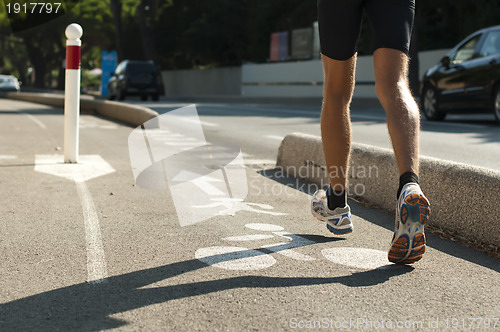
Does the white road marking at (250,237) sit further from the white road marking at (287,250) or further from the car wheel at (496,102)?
the car wheel at (496,102)

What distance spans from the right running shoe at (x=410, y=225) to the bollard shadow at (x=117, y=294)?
0.32 ft

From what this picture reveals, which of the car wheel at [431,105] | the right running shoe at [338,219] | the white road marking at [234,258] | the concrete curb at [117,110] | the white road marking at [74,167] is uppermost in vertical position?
the car wheel at [431,105]

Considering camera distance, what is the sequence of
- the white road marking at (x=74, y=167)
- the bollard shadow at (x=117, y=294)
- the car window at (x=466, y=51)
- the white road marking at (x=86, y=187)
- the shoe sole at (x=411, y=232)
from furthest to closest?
the car window at (x=466, y=51) < the white road marking at (x=74, y=167) < the white road marking at (x=86, y=187) < the shoe sole at (x=411, y=232) < the bollard shadow at (x=117, y=294)

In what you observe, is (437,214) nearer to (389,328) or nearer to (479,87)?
(389,328)

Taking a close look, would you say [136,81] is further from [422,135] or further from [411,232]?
[411,232]

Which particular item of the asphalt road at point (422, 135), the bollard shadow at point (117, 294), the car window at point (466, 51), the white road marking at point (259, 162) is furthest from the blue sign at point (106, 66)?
the bollard shadow at point (117, 294)

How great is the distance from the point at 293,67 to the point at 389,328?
37.5 metres

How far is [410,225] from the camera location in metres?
2.91

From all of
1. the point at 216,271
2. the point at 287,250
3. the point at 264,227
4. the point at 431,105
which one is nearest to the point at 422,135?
the point at 431,105

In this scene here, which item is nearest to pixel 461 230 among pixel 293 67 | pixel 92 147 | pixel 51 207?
pixel 51 207

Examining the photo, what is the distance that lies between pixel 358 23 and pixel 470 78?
9558 millimetres

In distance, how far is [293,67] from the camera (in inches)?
1549

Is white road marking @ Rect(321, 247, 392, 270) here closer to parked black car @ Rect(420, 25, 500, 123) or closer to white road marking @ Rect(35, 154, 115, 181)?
white road marking @ Rect(35, 154, 115, 181)

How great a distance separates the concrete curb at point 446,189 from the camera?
3.57 meters
